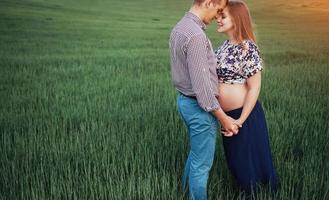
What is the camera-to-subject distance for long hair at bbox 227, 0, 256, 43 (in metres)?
2.52

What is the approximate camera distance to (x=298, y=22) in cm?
2491

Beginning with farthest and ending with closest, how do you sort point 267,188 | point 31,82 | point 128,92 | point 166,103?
point 31,82, point 128,92, point 166,103, point 267,188

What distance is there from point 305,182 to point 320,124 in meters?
1.44

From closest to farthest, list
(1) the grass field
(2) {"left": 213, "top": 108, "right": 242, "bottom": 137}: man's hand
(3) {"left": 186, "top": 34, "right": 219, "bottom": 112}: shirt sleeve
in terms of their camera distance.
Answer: (3) {"left": 186, "top": 34, "right": 219, "bottom": 112}: shirt sleeve, (2) {"left": 213, "top": 108, "right": 242, "bottom": 137}: man's hand, (1) the grass field

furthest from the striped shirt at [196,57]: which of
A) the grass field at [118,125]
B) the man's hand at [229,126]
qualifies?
the grass field at [118,125]

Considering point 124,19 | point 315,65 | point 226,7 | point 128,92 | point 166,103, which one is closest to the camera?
point 226,7

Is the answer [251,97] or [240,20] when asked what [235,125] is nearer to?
[251,97]

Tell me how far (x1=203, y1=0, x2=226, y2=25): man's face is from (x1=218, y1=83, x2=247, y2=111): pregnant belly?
0.38 metres

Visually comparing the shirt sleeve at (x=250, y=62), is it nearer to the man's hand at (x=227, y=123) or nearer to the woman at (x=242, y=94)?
the woman at (x=242, y=94)

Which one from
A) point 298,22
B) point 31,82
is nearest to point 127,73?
point 31,82

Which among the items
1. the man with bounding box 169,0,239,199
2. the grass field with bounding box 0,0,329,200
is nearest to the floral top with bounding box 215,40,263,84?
the man with bounding box 169,0,239,199

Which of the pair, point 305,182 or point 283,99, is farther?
point 283,99

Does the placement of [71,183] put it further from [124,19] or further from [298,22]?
[298,22]

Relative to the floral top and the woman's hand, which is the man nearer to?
the woman's hand
